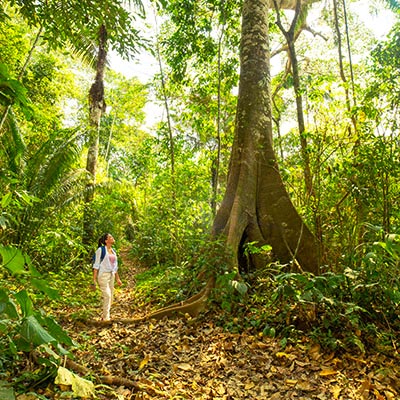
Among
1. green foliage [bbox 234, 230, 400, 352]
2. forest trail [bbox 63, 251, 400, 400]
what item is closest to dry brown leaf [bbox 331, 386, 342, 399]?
forest trail [bbox 63, 251, 400, 400]

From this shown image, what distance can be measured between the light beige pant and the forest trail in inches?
28.1

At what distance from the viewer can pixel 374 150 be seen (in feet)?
12.6

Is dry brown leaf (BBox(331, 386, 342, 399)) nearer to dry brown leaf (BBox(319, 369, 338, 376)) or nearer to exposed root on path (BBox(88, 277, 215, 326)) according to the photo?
dry brown leaf (BBox(319, 369, 338, 376))

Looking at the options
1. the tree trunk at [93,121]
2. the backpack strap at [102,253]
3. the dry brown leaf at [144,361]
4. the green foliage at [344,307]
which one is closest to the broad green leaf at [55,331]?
the dry brown leaf at [144,361]

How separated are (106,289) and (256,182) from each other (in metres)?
2.89

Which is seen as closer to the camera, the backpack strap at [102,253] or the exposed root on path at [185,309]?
the exposed root on path at [185,309]

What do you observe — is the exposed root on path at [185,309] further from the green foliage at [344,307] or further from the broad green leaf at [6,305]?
the broad green leaf at [6,305]

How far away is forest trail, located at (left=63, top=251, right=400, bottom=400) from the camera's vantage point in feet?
8.25

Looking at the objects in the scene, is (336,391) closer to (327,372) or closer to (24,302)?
(327,372)

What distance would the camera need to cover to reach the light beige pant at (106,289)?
14.8 feet

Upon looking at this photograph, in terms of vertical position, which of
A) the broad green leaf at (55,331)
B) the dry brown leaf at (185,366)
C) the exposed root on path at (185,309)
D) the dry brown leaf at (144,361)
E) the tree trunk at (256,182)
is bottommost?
the dry brown leaf at (144,361)

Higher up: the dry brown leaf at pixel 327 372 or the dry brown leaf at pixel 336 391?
the dry brown leaf at pixel 327 372

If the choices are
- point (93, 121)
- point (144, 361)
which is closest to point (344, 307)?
point (144, 361)

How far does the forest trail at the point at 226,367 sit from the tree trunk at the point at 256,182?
4.70ft
